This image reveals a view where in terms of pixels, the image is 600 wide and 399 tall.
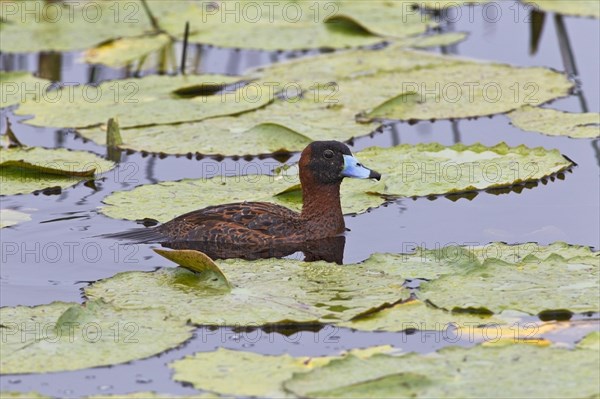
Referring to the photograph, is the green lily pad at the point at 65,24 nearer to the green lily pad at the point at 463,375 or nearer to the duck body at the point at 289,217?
the duck body at the point at 289,217

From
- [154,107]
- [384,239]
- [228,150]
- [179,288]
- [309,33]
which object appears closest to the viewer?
[179,288]

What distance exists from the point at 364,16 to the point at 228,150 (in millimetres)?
4374

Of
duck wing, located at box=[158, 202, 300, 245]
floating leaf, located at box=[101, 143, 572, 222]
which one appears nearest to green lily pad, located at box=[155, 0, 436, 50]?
floating leaf, located at box=[101, 143, 572, 222]

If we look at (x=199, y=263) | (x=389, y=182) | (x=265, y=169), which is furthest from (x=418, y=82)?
(x=199, y=263)

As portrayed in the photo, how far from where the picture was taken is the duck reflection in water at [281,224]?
27.3 ft

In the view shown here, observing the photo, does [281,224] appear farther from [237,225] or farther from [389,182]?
[389,182]

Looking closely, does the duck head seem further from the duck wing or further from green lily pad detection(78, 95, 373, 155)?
green lily pad detection(78, 95, 373, 155)

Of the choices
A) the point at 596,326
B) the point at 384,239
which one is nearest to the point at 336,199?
the point at 384,239

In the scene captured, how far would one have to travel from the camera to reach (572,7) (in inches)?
529

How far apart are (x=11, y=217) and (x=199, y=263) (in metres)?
2.21

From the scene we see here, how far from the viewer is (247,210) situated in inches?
329

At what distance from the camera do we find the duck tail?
8.43 metres

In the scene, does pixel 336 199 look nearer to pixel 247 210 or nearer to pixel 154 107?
pixel 247 210

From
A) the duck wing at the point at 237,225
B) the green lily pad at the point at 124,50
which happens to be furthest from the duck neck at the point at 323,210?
the green lily pad at the point at 124,50
